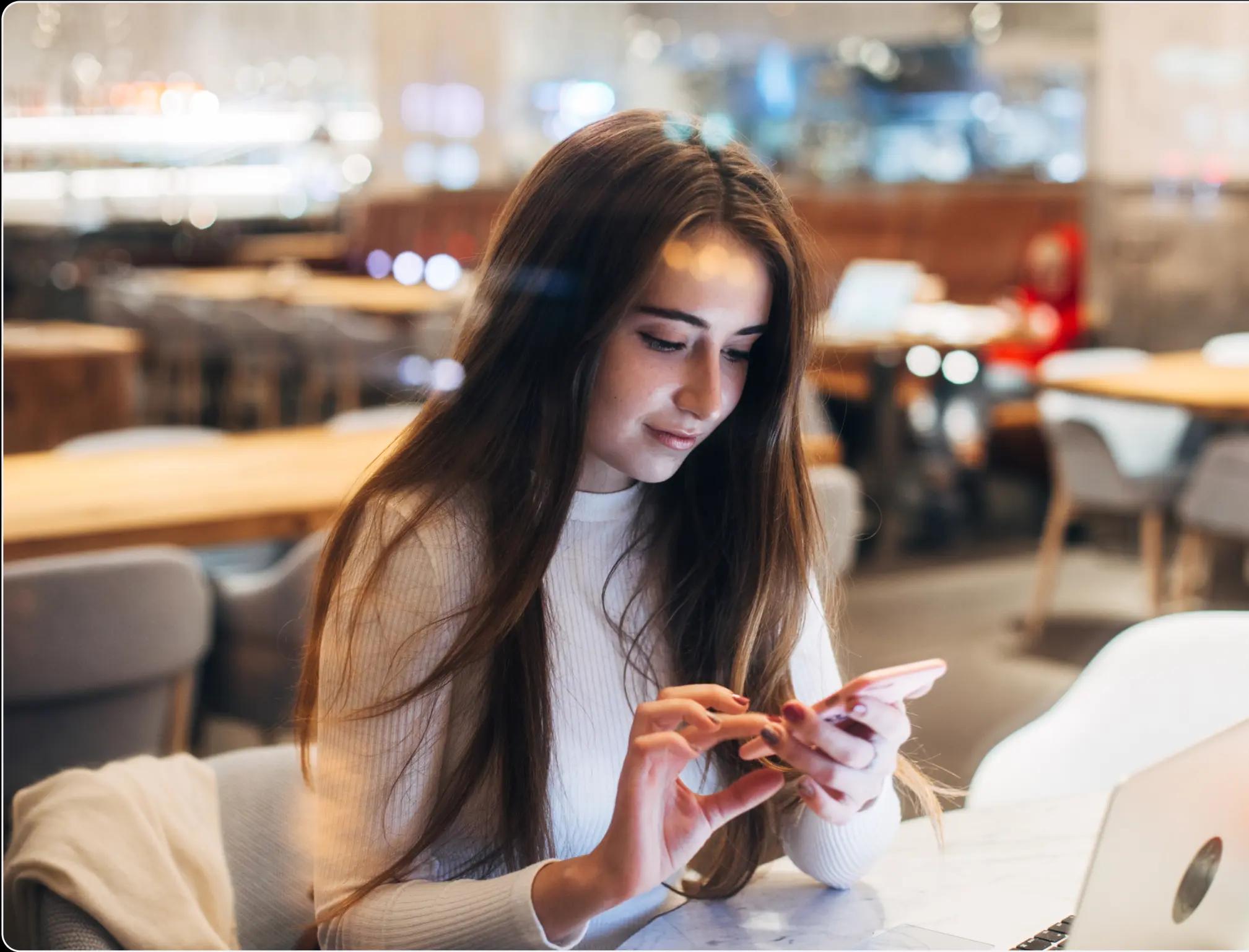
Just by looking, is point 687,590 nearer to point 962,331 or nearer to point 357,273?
point 962,331

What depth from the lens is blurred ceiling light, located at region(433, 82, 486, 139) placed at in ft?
29.7

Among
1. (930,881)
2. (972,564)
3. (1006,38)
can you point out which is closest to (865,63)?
(1006,38)

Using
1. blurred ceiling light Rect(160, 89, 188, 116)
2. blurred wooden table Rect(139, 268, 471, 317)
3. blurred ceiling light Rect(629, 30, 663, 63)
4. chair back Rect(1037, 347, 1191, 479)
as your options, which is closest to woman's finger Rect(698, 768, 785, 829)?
chair back Rect(1037, 347, 1191, 479)

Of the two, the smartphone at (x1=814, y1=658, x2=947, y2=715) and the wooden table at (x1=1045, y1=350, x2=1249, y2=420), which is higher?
the smartphone at (x1=814, y1=658, x2=947, y2=715)

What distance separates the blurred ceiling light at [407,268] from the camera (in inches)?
336

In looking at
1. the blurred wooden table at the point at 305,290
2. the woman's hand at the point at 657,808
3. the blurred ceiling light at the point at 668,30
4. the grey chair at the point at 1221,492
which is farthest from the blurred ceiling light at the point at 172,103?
the woman's hand at the point at 657,808

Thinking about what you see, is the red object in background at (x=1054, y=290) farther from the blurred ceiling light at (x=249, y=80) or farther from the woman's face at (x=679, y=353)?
the woman's face at (x=679, y=353)

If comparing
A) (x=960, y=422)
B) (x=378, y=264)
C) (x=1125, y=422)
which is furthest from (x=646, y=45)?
(x=1125, y=422)

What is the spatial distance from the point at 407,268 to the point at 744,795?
808 cm

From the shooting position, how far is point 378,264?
911 cm

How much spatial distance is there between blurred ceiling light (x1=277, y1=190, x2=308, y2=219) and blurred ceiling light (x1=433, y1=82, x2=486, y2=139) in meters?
0.99

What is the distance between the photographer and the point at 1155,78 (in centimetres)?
618

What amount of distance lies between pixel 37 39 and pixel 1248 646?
3.34 metres

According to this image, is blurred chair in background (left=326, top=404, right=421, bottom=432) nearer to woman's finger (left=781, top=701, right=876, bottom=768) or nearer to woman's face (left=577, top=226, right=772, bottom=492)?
woman's face (left=577, top=226, right=772, bottom=492)
